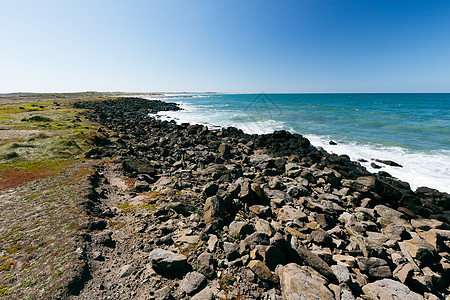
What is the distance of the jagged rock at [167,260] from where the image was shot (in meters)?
4.96

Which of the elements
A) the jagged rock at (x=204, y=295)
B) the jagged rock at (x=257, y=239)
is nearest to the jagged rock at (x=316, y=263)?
the jagged rock at (x=257, y=239)

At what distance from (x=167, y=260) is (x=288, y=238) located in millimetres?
3963

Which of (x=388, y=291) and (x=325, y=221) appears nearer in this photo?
(x=388, y=291)

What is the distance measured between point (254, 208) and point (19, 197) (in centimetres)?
1036

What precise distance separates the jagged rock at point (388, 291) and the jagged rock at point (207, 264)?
4.16 meters

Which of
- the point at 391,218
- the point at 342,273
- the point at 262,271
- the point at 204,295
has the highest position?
the point at 262,271

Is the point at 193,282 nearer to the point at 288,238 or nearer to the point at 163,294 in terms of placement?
the point at 163,294

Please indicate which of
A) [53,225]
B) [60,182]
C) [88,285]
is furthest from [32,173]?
[88,285]

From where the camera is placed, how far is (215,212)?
279 inches

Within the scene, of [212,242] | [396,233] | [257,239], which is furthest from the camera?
[396,233]

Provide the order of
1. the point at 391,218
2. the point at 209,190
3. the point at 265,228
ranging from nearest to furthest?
the point at 265,228 → the point at 391,218 → the point at 209,190

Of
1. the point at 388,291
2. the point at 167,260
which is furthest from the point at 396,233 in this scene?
the point at 167,260

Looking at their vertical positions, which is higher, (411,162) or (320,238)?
(320,238)

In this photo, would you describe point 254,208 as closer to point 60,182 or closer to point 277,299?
point 277,299
